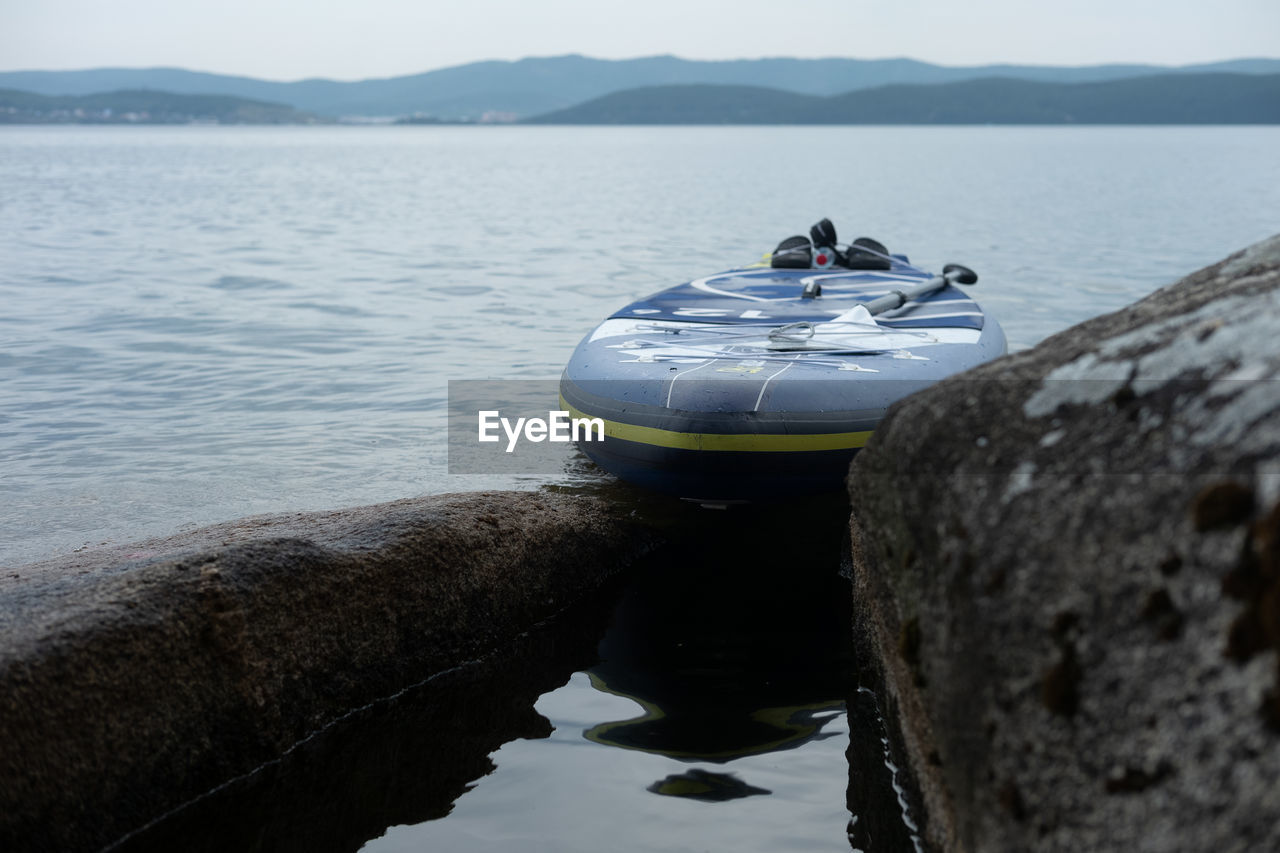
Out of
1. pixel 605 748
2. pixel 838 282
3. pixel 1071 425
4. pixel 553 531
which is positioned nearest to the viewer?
pixel 1071 425

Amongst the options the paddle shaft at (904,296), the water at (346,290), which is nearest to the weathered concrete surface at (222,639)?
the water at (346,290)

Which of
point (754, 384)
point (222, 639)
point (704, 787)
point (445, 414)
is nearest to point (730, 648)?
point (704, 787)

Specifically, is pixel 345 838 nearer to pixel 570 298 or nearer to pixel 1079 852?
pixel 1079 852

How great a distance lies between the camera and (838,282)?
7.39m

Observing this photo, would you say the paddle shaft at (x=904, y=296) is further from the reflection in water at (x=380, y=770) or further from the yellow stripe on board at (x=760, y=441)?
the reflection in water at (x=380, y=770)

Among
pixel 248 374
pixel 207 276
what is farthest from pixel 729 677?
pixel 207 276

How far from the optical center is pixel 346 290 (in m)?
13.6

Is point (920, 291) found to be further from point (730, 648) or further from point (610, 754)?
point (610, 754)

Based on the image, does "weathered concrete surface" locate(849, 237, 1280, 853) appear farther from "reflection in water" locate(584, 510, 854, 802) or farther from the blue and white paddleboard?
the blue and white paddleboard

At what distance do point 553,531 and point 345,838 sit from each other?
168 cm

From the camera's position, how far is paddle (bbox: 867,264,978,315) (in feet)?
20.5

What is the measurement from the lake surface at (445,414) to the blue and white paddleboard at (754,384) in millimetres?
521

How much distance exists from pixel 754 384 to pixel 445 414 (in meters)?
3.75

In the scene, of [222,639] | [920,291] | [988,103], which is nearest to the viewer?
[222,639]
